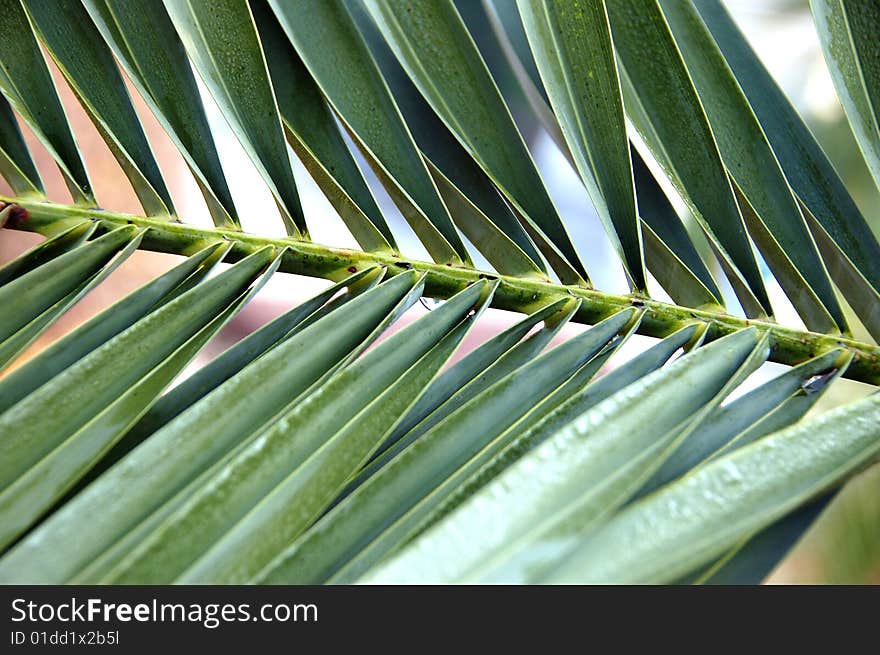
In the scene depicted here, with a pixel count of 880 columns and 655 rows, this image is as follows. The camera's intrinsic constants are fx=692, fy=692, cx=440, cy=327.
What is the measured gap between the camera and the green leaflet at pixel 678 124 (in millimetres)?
359

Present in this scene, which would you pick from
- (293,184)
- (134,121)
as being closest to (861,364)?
(293,184)

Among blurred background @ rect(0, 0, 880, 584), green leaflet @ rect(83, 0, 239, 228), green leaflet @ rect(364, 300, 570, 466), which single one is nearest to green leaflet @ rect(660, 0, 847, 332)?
green leaflet @ rect(364, 300, 570, 466)

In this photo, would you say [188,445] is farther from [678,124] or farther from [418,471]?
[678,124]

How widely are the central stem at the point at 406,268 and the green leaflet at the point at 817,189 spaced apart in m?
0.06

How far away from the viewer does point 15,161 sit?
0.40 metres

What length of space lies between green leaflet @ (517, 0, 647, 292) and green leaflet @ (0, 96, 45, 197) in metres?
0.29

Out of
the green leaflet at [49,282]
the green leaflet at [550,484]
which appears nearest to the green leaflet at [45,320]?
the green leaflet at [49,282]

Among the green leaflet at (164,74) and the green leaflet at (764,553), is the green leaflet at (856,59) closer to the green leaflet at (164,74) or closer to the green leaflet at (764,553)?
the green leaflet at (764,553)

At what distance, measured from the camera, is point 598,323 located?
362 millimetres

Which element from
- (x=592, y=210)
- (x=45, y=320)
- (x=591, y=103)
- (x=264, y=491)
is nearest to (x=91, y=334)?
(x=45, y=320)

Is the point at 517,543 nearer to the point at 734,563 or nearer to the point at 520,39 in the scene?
the point at 734,563

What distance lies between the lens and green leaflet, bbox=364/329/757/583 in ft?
0.60
